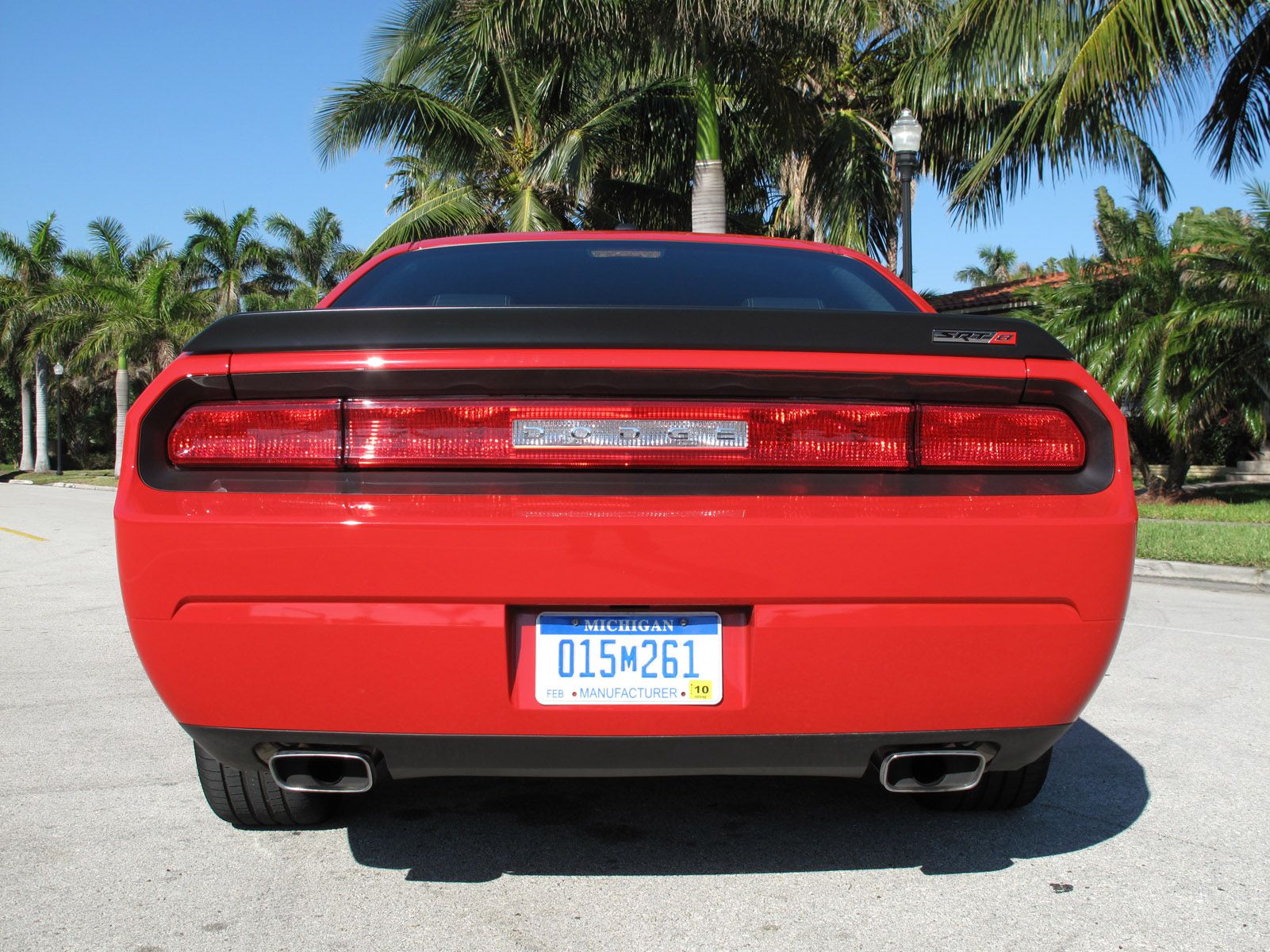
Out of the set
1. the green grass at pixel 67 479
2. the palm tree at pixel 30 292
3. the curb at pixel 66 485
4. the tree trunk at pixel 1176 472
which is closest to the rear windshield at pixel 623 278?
the tree trunk at pixel 1176 472

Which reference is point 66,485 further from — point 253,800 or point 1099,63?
point 253,800

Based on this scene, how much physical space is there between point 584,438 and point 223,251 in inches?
1730

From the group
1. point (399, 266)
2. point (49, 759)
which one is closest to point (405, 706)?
point (399, 266)

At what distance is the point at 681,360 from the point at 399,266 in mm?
1526

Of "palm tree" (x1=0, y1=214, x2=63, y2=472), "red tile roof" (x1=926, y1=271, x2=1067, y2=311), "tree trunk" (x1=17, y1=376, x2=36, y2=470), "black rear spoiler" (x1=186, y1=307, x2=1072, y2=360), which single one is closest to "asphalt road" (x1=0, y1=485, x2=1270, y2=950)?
"black rear spoiler" (x1=186, y1=307, x2=1072, y2=360)

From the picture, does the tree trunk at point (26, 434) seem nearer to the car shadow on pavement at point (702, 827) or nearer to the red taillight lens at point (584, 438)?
the car shadow on pavement at point (702, 827)

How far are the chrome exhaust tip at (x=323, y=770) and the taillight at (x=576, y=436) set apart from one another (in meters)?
0.59

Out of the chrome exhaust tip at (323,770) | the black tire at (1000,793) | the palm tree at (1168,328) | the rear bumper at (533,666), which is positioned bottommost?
the black tire at (1000,793)

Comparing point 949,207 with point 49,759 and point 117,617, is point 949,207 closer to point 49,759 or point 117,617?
point 117,617

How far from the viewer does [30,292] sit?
43031 millimetres

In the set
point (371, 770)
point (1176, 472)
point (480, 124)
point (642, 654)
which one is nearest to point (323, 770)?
point (371, 770)

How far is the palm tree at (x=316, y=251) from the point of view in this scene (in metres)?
52.5

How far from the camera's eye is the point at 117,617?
259 inches

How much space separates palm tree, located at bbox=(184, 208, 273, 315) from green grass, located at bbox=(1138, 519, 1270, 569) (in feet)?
120
